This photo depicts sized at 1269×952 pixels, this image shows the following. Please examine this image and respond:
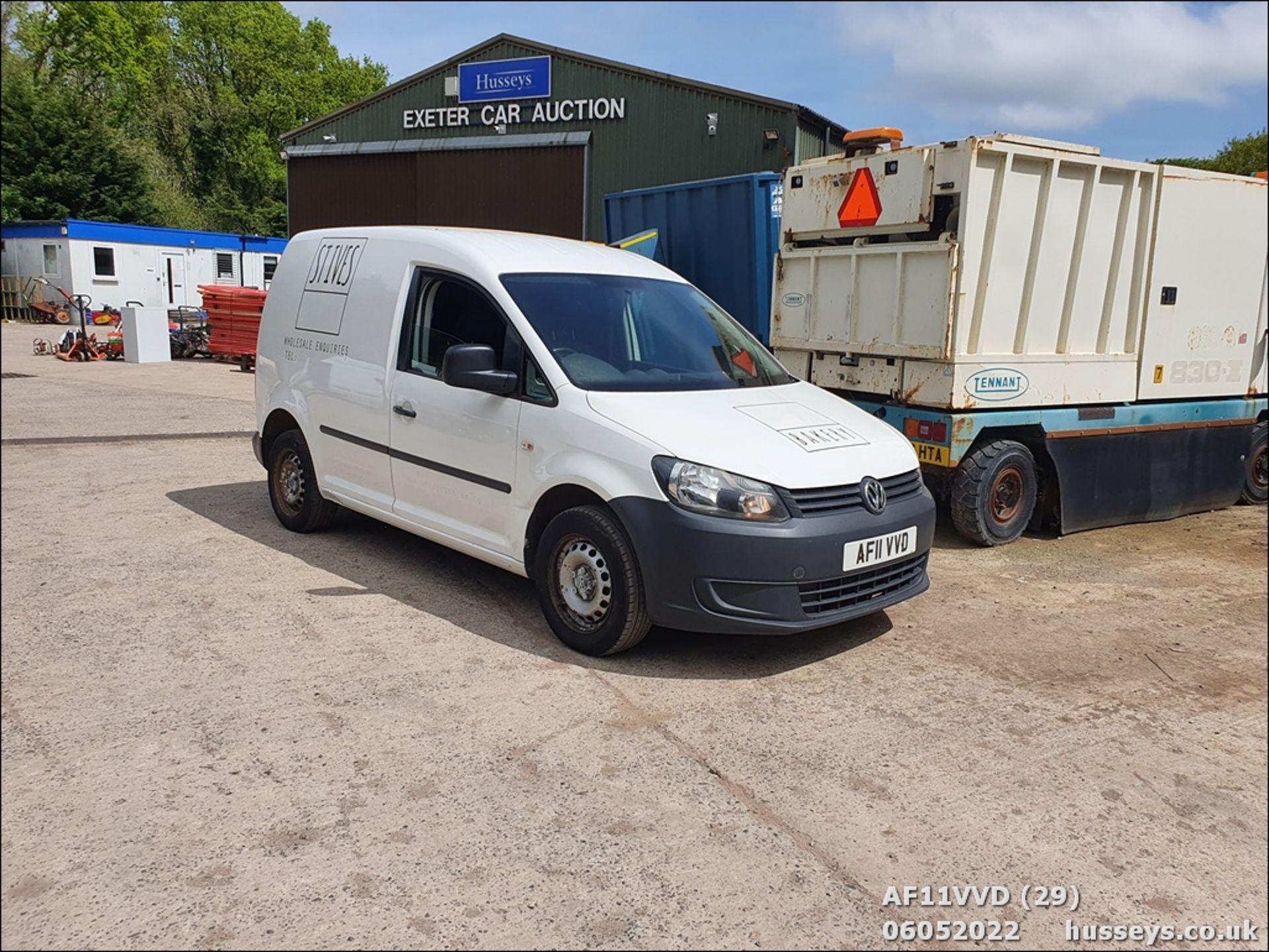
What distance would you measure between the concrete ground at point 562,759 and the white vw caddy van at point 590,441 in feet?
1.36

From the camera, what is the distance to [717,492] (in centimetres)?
436

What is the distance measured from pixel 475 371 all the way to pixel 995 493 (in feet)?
13.4

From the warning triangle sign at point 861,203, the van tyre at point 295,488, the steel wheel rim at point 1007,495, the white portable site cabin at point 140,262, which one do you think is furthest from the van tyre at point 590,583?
the white portable site cabin at point 140,262

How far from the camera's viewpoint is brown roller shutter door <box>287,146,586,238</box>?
824 inches

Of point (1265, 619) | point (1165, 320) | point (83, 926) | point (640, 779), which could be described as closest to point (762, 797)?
point (640, 779)

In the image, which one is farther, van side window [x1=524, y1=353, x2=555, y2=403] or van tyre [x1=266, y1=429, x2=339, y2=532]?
van tyre [x1=266, y1=429, x2=339, y2=532]

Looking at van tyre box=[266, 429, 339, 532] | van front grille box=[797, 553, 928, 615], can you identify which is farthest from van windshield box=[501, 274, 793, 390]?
van tyre box=[266, 429, 339, 532]

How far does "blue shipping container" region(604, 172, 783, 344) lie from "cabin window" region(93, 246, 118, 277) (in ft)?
Result: 73.3

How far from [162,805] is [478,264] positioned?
3175 mm

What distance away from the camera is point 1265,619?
2092mm

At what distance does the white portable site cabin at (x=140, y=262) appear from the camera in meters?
26.1

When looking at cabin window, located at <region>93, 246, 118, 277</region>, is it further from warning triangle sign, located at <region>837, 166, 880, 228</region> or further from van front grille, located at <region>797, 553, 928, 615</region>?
van front grille, located at <region>797, 553, 928, 615</region>

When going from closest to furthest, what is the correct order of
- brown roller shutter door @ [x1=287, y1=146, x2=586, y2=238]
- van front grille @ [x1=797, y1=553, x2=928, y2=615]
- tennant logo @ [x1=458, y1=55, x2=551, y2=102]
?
van front grille @ [x1=797, y1=553, x2=928, y2=615]
tennant logo @ [x1=458, y1=55, x2=551, y2=102]
brown roller shutter door @ [x1=287, y1=146, x2=586, y2=238]

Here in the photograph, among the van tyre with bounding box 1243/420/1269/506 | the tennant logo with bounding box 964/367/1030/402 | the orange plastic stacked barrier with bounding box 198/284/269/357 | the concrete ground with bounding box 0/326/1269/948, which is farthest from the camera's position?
the orange plastic stacked barrier with bounding box 198/284/269/357
